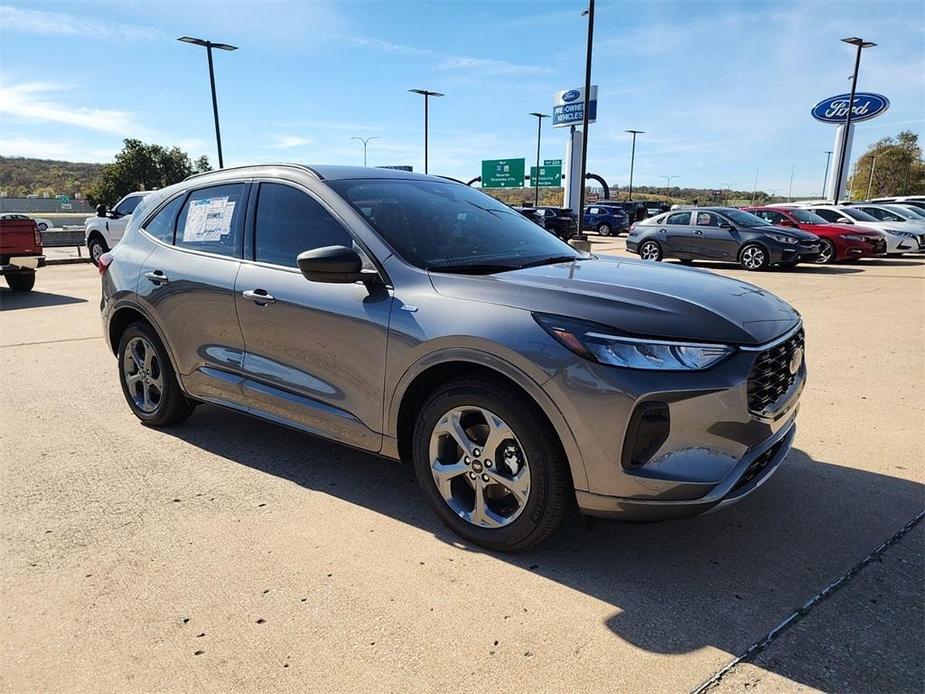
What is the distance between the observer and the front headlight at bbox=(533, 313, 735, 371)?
2406 millimetres

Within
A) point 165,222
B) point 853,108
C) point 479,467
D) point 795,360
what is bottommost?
point 479,467

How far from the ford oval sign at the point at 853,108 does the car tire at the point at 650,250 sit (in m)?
23.3

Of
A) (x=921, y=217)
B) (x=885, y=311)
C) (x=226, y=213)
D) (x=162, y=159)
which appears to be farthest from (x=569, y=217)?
(x=162, y=159)

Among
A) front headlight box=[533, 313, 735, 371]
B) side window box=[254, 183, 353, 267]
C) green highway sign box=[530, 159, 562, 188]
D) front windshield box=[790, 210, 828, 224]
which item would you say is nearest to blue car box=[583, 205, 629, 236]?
front windshield box=[790, 210, 828, 224]

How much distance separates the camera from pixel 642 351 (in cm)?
242

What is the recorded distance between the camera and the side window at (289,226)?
3.33m

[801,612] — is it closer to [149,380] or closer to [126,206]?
[149,380]

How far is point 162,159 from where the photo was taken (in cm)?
5759

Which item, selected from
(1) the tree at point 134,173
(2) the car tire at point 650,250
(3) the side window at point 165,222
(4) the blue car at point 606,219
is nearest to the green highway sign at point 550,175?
(4) the blue car at point 606,219

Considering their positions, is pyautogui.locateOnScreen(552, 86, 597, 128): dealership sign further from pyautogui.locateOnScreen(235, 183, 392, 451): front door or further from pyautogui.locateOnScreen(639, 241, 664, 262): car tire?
pyautogui.locateOnScreen(235, 183, 392, 451): front door

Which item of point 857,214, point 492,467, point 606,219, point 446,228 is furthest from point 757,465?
point 606,219

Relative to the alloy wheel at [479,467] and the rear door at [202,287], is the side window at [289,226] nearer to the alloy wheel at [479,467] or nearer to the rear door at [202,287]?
the rear door at [202,287]

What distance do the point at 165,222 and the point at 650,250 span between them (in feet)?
48.8

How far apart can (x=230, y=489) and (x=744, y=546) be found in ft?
8.67
